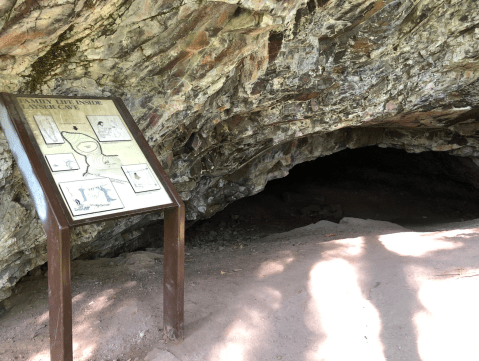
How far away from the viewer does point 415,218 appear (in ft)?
24.8

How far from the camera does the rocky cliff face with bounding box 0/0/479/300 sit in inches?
99.7

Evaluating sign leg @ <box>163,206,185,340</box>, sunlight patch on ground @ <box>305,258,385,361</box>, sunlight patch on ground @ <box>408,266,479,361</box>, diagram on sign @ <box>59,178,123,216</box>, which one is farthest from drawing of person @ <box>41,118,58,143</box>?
sunlight patch on ground @ <box>408,266,479,361</box>

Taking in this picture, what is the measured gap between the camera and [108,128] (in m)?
2.33

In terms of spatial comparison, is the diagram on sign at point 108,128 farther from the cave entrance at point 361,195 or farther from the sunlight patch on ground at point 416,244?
the cave entrance at point 361,195

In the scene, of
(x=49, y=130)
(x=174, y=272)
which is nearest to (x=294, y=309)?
(x=174, y=272)

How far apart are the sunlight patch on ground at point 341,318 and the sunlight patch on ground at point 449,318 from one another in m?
0.28

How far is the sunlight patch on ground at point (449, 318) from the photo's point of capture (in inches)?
79.2

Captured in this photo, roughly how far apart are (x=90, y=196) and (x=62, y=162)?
27 centimetres

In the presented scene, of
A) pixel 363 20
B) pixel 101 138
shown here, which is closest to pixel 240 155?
pixel 363 20

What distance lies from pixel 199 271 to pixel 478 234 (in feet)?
9.32

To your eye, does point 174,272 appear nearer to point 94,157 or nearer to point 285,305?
point 94,157

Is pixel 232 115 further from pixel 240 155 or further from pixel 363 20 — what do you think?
pixel 363 20

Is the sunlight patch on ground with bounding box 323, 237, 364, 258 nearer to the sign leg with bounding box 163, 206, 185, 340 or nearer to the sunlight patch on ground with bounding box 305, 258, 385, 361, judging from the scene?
the sunlight patch on ground with bounding box 305, 258, 385, 361

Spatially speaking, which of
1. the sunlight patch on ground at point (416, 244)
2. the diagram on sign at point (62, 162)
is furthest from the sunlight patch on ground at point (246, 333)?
the diagram on sign at point (62, 162)
